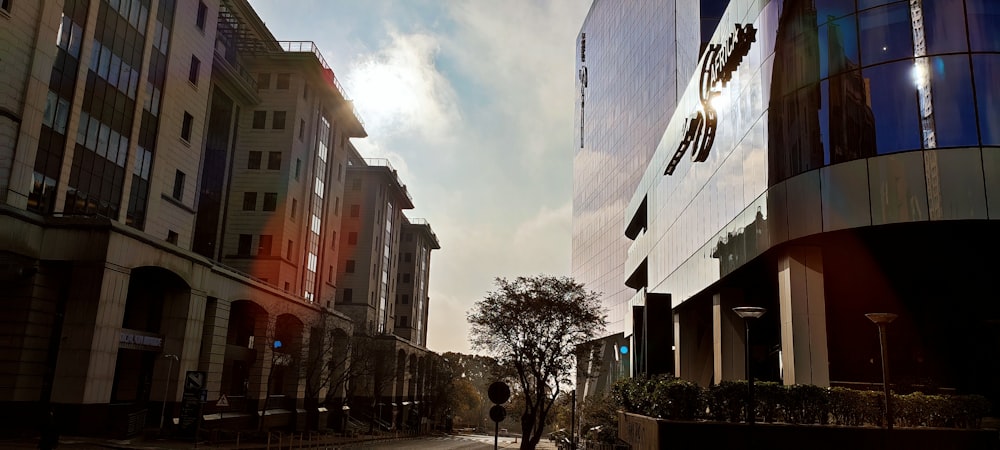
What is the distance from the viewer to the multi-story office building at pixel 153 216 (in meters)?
30.2

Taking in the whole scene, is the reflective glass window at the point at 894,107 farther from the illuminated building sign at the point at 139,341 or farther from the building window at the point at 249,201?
the building window at the point at 249,201

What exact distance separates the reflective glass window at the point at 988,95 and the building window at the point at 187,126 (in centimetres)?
4468

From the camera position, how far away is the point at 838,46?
74.4ft

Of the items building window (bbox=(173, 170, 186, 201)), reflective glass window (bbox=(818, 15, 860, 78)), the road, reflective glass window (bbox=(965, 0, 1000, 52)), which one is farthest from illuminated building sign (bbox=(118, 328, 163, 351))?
reflective glass window (bbox=(965, 0, 1000, 52))

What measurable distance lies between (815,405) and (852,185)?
22.6 feet

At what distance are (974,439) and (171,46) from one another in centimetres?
4584

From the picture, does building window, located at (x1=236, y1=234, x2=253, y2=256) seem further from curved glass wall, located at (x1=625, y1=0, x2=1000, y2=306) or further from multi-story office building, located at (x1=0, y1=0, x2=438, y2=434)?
curved glass wall, located at (x1=625, y1=0, x2=1000, y2=306)

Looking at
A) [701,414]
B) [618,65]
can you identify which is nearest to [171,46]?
[701,414]

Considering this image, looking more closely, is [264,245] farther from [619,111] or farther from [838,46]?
[619,111]

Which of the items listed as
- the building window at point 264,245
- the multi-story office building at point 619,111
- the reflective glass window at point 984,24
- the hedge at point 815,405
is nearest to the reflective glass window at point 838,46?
the reflective glass window at point 984,24

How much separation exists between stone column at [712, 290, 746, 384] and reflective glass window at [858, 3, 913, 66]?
45.1 feet

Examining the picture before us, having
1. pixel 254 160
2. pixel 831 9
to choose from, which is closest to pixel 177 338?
pixel 254 160

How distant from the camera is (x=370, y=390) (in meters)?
82.6

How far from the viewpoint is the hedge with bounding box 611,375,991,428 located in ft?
61.4
